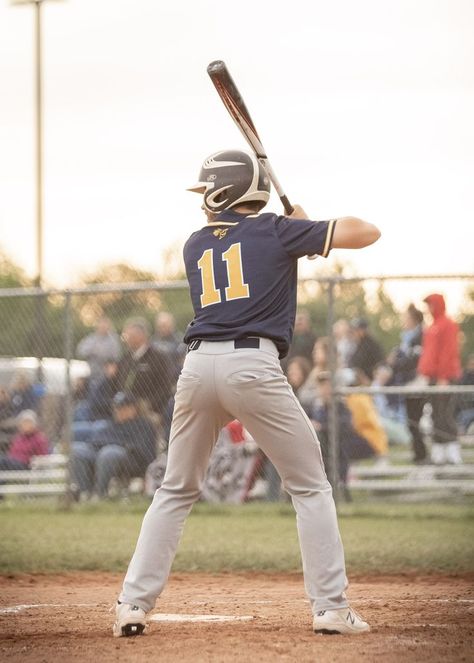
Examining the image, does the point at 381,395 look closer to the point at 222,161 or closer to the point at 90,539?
the point at 90,539

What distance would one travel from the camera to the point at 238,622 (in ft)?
19.0

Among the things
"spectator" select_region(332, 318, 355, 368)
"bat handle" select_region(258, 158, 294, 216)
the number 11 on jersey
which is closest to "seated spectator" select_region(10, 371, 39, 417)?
"spectator" select_region(332, 318, 355, 368)

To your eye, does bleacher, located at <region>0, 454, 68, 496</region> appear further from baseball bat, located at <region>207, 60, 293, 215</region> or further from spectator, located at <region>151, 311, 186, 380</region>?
baseball bat, located at <region>207, 60, 293, 215</region>

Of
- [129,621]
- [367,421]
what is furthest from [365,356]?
[129,621]

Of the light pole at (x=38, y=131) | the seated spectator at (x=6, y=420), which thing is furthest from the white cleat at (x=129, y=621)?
the light pole at (x=38, y=131)

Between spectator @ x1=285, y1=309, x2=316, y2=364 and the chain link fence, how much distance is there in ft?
0.05

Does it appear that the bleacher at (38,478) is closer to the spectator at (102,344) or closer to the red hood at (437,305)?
the spectator at (102,344)

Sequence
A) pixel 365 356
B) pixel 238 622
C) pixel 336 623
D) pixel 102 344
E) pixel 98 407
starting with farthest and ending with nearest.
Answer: pixel 102 344 < pixel 98 407 < pixel 365 356 < pixel 238 622 < pixel 336 623

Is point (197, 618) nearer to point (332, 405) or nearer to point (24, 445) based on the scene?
point (332, 405)

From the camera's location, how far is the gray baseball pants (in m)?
5.30

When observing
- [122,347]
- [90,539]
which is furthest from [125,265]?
[90,539]

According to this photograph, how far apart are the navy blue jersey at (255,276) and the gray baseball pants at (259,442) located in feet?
0.29

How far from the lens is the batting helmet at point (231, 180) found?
5555mm

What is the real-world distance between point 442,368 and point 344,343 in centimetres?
175
